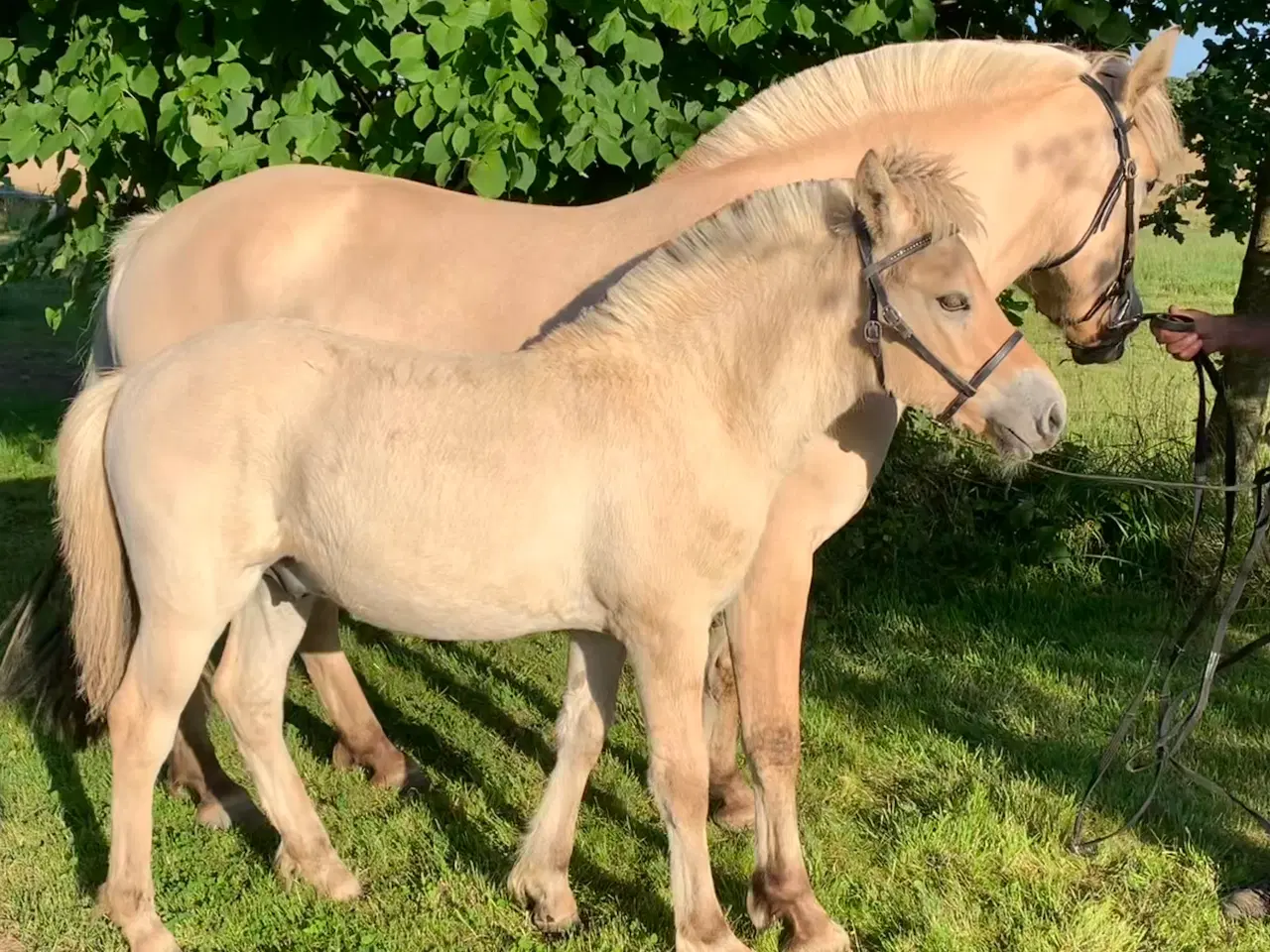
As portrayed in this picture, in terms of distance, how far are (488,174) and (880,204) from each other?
1936 millimetres

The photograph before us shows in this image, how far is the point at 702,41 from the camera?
4.37 meters

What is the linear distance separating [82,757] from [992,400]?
3274 millimetres

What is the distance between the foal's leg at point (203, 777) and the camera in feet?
12.0

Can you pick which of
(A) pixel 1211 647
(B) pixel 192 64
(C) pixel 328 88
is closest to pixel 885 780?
(A) pixel 1211 647

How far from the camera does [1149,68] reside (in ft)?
10.1

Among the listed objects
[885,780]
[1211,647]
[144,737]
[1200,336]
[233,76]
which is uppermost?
[1200,336]

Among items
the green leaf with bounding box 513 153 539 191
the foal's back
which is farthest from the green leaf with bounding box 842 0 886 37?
the foal's back

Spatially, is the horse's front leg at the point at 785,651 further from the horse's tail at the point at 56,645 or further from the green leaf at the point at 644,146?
the horse's tail at the point at 56,645

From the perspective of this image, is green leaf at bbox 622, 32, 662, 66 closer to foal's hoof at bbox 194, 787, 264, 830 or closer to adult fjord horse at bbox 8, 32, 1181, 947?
adult fjord horse at bbox 8, 32, 1181, 947

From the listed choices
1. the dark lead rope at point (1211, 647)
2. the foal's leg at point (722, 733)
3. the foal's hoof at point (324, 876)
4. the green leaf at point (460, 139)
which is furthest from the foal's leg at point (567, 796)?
the green leaf at point (460, 139)

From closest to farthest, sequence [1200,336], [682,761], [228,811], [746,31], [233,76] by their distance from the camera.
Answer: [682,761]
[1200,336]
[228,811]
[746,31]
[233,76]

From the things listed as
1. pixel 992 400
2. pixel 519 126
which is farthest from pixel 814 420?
pixel 519 126

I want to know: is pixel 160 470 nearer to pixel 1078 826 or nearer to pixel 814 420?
pixel 814 420

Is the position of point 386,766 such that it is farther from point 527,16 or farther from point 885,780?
point 527,16
